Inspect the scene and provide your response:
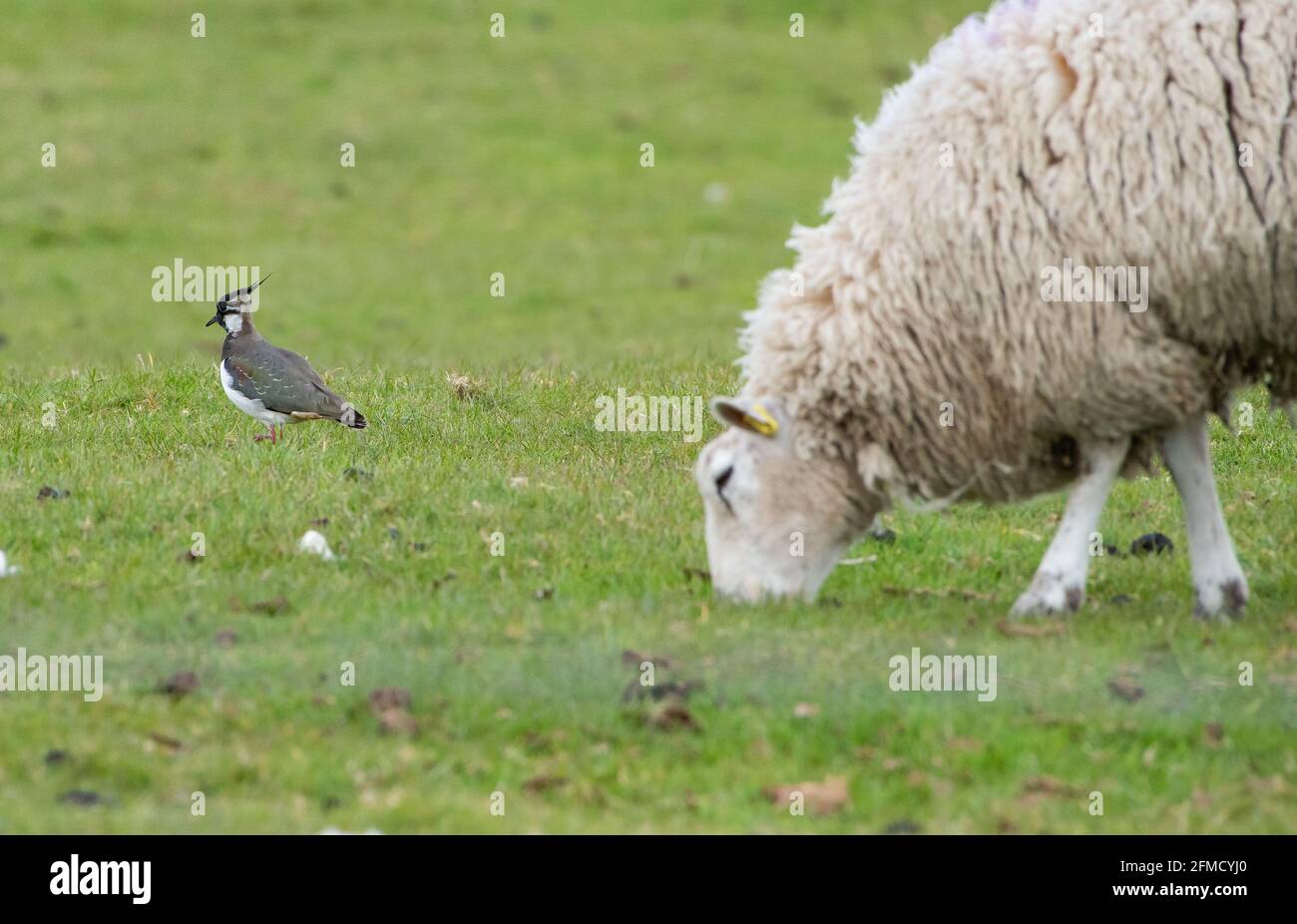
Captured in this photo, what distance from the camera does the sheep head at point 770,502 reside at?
799 cm

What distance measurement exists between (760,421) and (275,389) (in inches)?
128

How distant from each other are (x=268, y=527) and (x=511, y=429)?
Answer: 2260 mm

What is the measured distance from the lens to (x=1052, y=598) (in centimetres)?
788

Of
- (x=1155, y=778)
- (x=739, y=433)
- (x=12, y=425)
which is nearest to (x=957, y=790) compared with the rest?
(x=1155, y=778)

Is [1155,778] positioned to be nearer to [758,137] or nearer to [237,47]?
[758,137]

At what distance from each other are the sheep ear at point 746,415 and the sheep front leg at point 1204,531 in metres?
1.72

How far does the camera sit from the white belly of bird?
32.8 ft

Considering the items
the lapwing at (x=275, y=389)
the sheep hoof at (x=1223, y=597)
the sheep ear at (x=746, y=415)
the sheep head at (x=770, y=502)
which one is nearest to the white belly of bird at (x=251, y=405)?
the lapwing at (x=275, y=389)

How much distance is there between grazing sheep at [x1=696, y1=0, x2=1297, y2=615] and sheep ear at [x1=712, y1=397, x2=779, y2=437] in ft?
0.05

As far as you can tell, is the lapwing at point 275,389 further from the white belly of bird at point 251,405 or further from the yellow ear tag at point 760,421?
the yellow ear tag at point 760,421

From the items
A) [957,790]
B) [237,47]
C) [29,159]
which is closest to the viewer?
[957,790]

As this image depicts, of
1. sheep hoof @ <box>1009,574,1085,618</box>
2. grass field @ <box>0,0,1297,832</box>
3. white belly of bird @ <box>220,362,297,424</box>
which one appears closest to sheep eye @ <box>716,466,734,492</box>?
grass field @ <box>0,0,1297,832</box>

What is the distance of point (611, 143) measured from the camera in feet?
106

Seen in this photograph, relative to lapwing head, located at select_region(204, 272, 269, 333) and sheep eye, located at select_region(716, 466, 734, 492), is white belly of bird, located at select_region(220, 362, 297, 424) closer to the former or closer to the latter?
lapwing head, located at select_region(204, 272, 269, 333)
